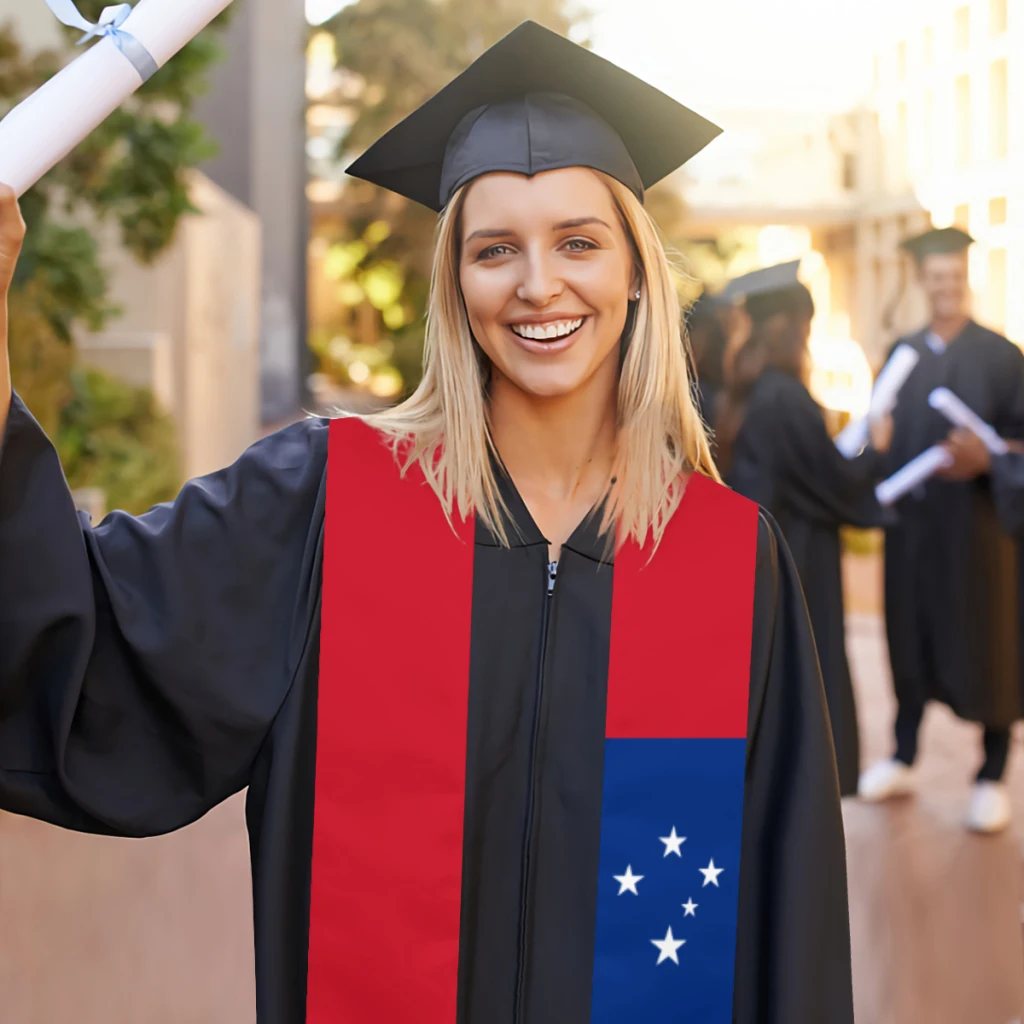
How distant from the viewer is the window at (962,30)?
1678cm

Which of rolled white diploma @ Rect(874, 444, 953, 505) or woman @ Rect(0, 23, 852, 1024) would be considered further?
rolled white diploma @ Rect(874, 444, 953, 505)

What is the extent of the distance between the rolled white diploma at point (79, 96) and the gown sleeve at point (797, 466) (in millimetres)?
3805

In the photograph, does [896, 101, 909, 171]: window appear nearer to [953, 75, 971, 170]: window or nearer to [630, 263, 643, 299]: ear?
[953, 75, 971, 170]: window

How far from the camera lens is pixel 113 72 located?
1417mm

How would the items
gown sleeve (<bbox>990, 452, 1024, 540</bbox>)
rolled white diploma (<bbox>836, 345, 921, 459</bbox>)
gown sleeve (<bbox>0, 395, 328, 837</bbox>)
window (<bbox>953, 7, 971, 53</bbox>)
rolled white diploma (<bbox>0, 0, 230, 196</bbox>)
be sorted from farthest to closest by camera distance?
window (<bbox>953, 7, 971, 53</bbox>) < rolled white diploma (<bbox>836, 345, 921, 459</bbox>) < gown sleeve (<bbox>990, 452, 1024, 540</bbox>) < gown sleeve (<bbox>0, 395, 328, 837</bbox>) < rolled white diploma (<bbox>0, 0, 230, 196</bbox>)

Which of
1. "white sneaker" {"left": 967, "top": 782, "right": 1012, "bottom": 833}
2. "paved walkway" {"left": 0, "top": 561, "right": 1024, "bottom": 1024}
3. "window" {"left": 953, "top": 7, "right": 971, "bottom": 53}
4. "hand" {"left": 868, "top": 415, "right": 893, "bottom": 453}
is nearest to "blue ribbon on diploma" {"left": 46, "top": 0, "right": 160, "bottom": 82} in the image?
"paved walkway" {"left": 0, "top": 561, "right": 1024, "bottom": 1024}

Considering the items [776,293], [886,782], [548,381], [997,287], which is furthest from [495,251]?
[997,287]

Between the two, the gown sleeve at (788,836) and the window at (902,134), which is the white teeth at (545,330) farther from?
the window at (902,134)

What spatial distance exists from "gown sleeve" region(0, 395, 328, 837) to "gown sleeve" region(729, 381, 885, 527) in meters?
3.39

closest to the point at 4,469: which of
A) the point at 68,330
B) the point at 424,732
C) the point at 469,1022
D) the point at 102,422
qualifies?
the point at 424,732

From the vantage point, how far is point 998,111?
15.9m

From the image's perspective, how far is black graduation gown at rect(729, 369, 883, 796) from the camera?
5.07 metres

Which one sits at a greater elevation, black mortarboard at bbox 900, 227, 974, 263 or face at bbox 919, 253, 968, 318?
black mortarboard at bbox 900, 227, 974, 263

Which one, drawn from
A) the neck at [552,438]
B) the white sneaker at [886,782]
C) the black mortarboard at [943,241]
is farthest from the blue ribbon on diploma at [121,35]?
Answer: the white sneaker at [886,782]
